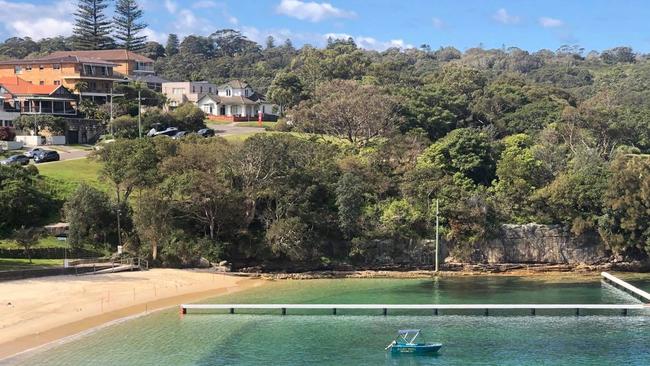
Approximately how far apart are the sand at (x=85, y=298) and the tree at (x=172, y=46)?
5323 inches

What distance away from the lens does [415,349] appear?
98.7ft

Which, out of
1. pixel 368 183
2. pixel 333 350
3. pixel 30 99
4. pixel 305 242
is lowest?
pixel 333 350

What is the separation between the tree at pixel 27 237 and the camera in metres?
44.3

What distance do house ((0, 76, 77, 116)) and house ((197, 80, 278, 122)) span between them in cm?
2278

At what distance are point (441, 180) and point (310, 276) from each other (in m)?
14.1

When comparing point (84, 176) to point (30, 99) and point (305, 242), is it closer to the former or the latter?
point (305, 242)

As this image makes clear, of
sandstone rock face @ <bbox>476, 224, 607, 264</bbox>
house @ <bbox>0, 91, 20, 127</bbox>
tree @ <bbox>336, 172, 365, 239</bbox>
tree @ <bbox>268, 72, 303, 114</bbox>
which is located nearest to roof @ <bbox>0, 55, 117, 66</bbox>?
house @ <bbox>0, 91, 20, 127</bbox>

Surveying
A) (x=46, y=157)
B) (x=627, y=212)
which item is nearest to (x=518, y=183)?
(x=627, y=212)

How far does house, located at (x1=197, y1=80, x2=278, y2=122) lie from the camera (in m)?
99.4

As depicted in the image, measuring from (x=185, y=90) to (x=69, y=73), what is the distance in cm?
2589

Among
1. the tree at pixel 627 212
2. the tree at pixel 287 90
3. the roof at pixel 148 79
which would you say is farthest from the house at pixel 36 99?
the tree at pixel 627 212

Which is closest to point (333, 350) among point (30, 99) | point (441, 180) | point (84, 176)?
point (441, 180)

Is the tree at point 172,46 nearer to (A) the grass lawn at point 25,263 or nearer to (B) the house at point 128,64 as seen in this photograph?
(B) the house at point 128,64

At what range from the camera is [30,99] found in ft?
262
